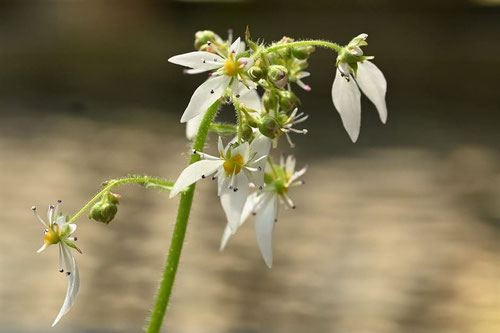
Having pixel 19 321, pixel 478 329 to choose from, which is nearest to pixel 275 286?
pixel 478 329

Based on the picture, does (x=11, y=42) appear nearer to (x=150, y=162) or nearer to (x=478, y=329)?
(x=150, y=162)

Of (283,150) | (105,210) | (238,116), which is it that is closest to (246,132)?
(238,116)

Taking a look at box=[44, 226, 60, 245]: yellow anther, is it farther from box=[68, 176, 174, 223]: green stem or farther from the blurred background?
the blurred background

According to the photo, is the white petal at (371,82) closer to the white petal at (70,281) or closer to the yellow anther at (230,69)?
the yellow anther at (230,69)

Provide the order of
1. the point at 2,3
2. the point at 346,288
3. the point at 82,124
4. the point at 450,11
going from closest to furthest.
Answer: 1. the point at 346,288
2. the point at 82,124
3. the point at 450,11
4. the point at 2,3

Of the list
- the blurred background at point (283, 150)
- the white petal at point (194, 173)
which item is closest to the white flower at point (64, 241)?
the white petal at point (194, 173)

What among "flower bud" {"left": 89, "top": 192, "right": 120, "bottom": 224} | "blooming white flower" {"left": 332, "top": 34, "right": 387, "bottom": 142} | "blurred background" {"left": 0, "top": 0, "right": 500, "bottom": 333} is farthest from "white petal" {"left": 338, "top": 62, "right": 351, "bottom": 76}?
"blurred background" {"left": 0, "top": 0, "right": 500, "bottom": 333}
